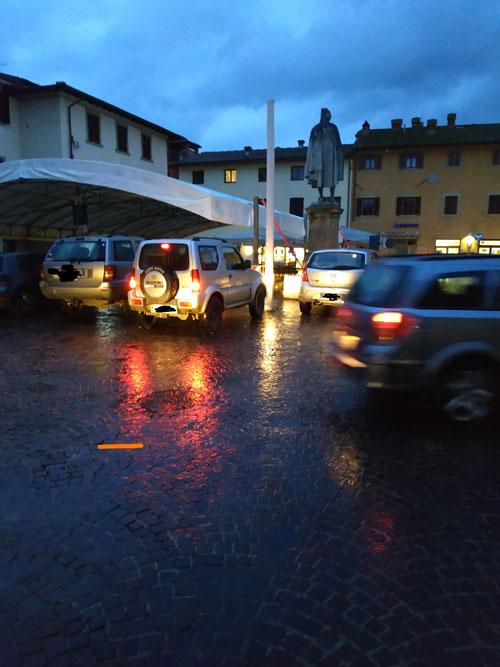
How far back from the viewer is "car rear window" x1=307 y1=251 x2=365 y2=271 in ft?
40.6

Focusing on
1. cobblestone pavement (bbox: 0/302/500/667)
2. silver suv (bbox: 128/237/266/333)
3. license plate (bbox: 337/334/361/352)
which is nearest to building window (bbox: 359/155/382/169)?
silver suv (bbox: 128/237/266/333)

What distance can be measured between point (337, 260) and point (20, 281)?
7.90 m

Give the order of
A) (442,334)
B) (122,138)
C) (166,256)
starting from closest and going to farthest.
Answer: (442,334)
(166,256)
(122,138)

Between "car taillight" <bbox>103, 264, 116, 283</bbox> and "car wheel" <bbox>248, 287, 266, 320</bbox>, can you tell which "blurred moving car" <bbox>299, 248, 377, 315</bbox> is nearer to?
"car wheel" <bbox>248, 287, 266, 320</bbox>

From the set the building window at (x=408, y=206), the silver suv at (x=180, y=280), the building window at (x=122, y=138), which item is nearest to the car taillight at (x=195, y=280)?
the silver suv at (x=180, y=280)

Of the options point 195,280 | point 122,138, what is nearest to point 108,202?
point 195,280

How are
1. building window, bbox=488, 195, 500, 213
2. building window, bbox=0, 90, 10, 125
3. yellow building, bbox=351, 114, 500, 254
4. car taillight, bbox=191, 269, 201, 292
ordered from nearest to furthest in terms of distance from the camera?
car taillight, bbox=191, 269, 201, 292 < building window, bbox=0, 90, 10, 125 < building window, bbox=488, 195, 500, 213 < yellow building, bbox=351, 114, 500, 254

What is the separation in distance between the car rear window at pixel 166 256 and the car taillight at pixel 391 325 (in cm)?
534

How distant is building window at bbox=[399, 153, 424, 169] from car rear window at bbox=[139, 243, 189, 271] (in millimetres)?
37474

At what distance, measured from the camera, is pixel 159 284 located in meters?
9.62

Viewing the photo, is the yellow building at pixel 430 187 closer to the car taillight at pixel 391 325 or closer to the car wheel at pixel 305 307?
the car wheel at pixel 305 307

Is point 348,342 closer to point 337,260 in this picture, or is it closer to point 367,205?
point 337,260

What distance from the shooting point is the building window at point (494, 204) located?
133 ft

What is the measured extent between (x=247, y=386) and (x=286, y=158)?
4093cm
